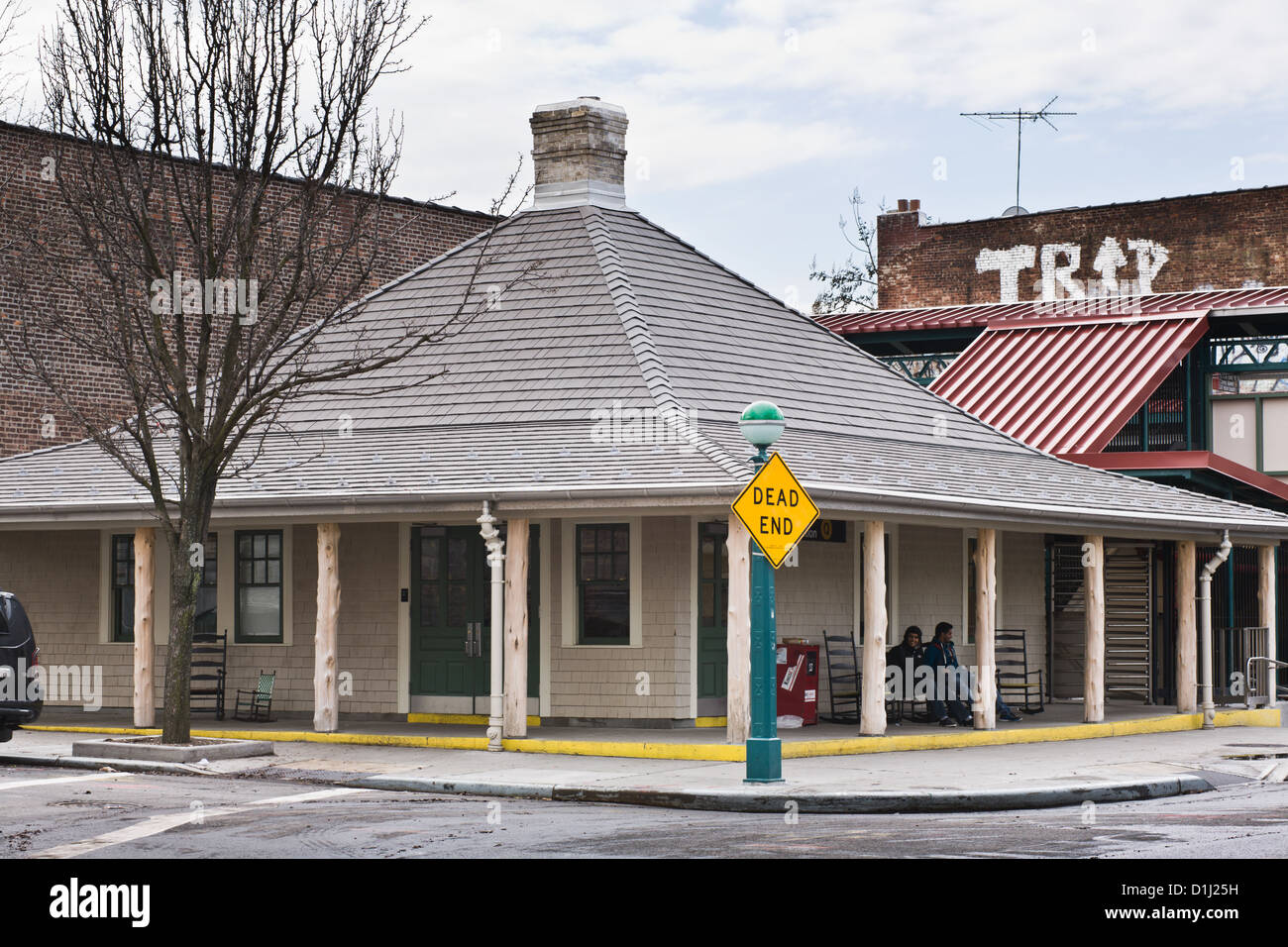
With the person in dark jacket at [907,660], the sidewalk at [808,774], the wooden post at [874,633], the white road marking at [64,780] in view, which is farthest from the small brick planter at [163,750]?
the person in dark jacket at [907,660]

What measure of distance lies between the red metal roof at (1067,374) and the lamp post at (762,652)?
12330 millimetres

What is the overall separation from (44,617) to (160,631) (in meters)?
1.83

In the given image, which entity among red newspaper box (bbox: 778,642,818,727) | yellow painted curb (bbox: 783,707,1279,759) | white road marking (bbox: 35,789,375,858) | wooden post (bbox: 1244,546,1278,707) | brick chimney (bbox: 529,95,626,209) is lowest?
yellow painted curb (bbox: 783,707,1279,759)

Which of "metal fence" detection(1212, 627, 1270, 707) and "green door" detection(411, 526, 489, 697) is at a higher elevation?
"green door" detection(411, 526, 489, 697)

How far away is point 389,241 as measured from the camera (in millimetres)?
29938

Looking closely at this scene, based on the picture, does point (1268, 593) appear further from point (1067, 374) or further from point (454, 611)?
point (454, 611)

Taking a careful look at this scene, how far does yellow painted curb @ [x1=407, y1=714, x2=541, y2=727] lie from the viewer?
63.3 feet

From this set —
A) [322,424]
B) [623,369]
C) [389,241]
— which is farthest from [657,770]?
[389,241]

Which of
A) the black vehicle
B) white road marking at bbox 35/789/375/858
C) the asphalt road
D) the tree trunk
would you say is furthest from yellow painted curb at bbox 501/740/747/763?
the black vehicle

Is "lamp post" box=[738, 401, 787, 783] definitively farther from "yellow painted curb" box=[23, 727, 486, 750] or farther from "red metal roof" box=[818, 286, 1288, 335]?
"red metal roof" box=[818, 286, 1288, 335]

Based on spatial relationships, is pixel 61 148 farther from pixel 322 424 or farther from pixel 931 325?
pixel 931 325

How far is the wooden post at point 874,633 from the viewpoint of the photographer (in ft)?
58.3

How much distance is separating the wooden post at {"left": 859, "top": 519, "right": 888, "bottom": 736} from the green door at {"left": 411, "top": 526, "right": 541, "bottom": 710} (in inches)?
150

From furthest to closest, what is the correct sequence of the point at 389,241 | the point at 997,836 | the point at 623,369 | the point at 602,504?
the point at 389,241 → the point at 623,369 → the point at 602,504 → the point at 997,836
